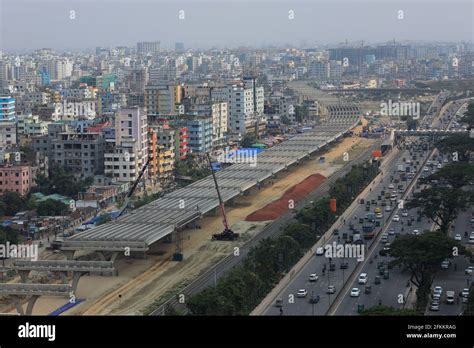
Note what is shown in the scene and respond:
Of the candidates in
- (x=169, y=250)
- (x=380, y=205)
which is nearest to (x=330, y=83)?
(x=380, y=205)

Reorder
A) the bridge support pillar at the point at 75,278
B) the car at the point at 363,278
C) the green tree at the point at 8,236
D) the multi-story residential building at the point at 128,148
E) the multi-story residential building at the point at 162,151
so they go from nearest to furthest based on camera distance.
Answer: the bridge support pillar at the point at 75,278
the car at the point at 363,278
the green tree at the point at 8,236
the multi-story residential building at the point at 128,148
the multi-story residential building at the point at 162,151

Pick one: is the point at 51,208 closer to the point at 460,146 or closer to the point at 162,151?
the point at 162,151

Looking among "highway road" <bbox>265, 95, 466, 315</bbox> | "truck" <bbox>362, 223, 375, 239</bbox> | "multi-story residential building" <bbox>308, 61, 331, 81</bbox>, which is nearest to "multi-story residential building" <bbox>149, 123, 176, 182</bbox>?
"truck" <bbox>362, 223, 375, 239</bbox>

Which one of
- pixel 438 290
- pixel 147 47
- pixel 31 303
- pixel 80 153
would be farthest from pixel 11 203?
pixel 147 47

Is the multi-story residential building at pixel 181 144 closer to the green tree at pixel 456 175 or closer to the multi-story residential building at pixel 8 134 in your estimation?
the multi-story residential building at pixel 8 134

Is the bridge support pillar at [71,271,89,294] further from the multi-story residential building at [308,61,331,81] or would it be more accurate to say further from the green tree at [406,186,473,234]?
the multi-story residential building at [308,61,331,81]

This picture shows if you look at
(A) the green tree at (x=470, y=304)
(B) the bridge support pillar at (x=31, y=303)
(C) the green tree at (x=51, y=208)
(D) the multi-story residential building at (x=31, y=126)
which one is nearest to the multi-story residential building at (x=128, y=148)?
(C) the green tree at (x=51, y=208)
